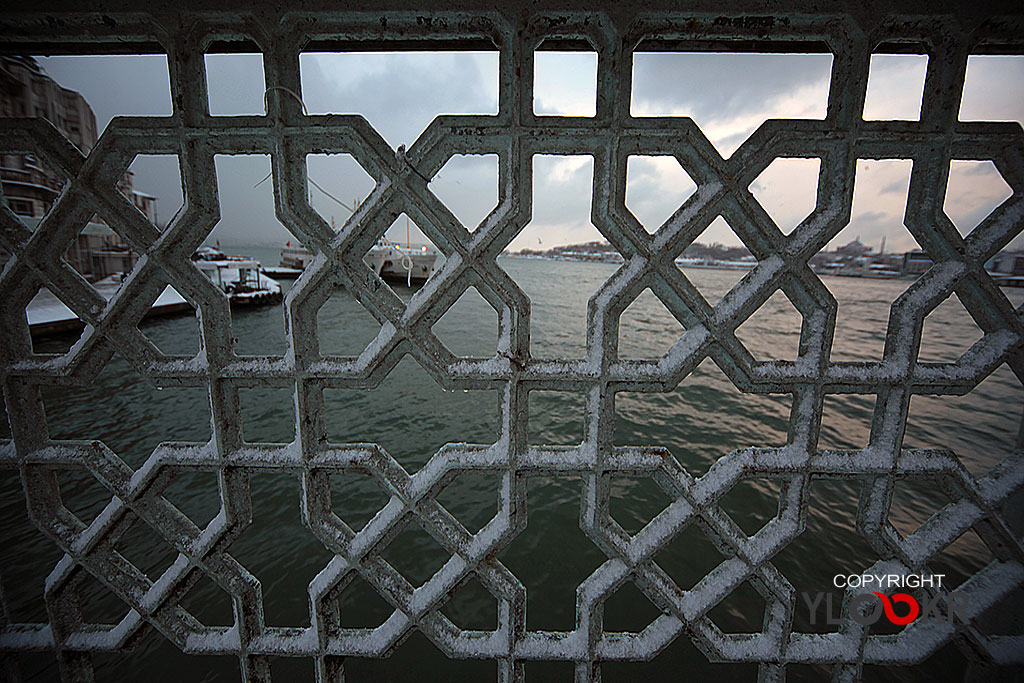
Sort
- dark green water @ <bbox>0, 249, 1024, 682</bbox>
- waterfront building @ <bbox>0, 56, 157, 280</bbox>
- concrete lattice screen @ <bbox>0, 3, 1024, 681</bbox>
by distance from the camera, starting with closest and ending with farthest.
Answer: concrete lattice screen @ <bbox>0, 3, 1024, 681</bbox> → dark green water @ <bbox>0, 249, 1024, 682</bbox> → waterfront building @ <bbox>0, 56, 157, 280</bbox>

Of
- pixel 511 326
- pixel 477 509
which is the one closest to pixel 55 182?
pixel 477 509

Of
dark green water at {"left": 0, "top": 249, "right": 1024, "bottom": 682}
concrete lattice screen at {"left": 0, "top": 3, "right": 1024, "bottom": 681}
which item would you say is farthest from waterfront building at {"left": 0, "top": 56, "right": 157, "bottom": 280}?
concrete lattice screen at {"left": 0, "top": 3, "right": 1024, "bottom": 681}

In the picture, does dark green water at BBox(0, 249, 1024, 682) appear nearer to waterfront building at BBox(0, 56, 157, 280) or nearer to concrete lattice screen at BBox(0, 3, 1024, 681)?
concrete lattice screen at BBox(0, 3, 1024, 681)

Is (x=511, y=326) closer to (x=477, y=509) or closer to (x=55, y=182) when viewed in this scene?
(x=477, y=509)

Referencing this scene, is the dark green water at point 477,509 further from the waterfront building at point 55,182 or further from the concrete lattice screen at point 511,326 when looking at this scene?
the waterfront building at point 55,182

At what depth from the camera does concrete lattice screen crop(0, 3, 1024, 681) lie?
1327mm

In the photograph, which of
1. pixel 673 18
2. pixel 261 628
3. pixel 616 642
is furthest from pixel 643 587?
pixel 673 18

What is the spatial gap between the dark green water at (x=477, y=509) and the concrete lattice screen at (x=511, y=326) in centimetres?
73

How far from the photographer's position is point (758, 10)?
1.28m

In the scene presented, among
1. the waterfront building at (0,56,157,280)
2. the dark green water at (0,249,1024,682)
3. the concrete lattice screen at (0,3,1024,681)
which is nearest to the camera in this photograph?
the concrete lattice screen at (0,3,1024,681)

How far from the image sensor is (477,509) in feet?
17.6

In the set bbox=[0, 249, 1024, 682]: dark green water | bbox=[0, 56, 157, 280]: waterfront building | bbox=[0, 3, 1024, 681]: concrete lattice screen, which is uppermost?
bbox=[0, 56, 157, 280]: waterfront building

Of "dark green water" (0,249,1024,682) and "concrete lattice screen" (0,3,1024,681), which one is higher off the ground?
"concrete lattice screen" (0,3,1024,681)

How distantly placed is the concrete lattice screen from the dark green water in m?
0.73
